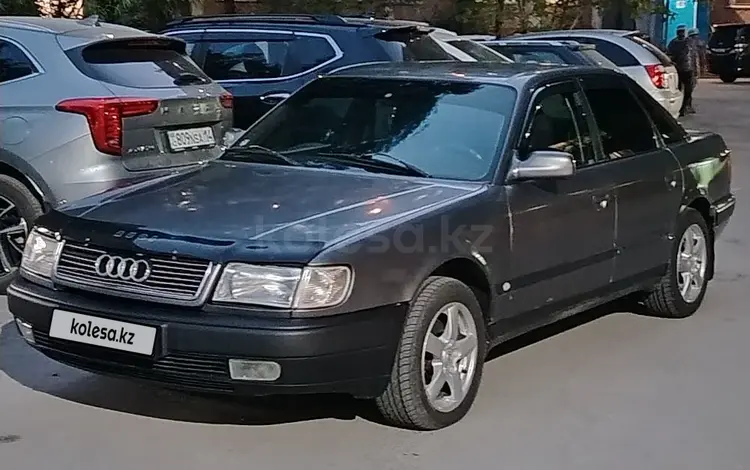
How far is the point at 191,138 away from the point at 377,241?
327cm

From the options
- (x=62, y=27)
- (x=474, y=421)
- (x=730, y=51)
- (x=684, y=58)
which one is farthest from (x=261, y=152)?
(x=730, y=51)

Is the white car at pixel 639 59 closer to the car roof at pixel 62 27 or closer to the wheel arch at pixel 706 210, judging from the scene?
the wheel arch at pixel 706 210

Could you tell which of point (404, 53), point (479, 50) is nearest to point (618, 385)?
point (404, 53)

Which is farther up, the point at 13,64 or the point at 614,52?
the point at 13,64

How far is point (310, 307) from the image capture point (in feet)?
15.7

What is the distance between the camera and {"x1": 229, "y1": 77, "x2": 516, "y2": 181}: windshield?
19.5 feet

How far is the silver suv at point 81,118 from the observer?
7402mm

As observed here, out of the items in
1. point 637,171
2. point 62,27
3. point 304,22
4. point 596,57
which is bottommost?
point 596,57

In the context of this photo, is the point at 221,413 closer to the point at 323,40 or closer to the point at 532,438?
the point at 532,438

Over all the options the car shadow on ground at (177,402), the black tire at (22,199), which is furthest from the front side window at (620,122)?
the black tire at (22,199)

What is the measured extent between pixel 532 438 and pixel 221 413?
1.39 m

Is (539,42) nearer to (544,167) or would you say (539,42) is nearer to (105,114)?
(105,114)

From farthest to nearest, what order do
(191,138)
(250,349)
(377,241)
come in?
(191,138)
(377,241)
(250,349)

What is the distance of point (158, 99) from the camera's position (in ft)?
25.1
